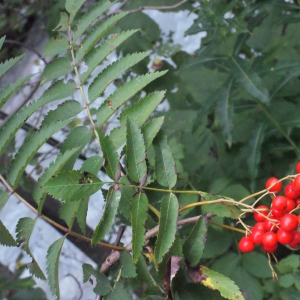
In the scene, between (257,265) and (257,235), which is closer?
(257,235)

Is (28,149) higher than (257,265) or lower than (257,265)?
higher

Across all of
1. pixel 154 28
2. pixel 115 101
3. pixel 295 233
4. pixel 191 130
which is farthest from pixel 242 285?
pixel 154 28

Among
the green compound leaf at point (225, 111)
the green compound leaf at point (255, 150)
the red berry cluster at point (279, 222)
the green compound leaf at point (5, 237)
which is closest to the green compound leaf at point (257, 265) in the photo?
the green compound leaf at point (255, 150)

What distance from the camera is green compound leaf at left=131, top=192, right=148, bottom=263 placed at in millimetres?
535

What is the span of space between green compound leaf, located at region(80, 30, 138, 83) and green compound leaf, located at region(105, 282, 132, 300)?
395mm

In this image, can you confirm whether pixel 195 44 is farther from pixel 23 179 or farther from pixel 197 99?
pixel 23 179

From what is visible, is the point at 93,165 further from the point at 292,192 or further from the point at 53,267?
the point at 292,192

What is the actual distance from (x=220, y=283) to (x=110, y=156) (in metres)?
0.26

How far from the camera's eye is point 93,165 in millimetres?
627

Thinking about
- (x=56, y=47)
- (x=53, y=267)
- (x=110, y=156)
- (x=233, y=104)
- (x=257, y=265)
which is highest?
(x=56, y=47)

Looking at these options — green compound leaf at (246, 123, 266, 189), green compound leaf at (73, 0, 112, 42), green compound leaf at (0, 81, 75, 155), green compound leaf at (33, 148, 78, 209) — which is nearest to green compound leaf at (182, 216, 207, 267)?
green compound leaf at (33, 148, 78, 209)

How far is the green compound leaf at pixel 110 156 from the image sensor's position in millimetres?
577

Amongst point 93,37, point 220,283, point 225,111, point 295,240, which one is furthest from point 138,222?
point 225,111

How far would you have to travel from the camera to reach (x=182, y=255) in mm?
580
